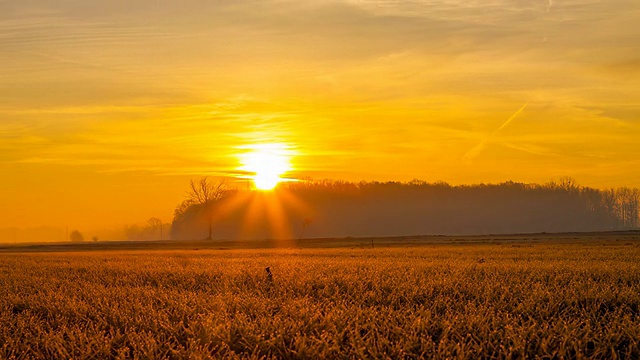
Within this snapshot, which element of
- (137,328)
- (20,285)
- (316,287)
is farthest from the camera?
(20,285)

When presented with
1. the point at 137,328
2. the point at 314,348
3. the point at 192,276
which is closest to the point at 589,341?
the point at 314,348

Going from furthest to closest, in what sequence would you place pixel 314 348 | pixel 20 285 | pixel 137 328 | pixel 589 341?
pixel 20 285 → pixel 137 328 → pixel 589 341 → pixel 314 348

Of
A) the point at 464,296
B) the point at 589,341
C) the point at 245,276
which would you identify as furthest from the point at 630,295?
the point at 245,276

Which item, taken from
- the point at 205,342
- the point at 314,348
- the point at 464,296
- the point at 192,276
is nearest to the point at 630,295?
the point at 464,296

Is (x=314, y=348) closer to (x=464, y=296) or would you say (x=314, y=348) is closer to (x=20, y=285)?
(x=464, y=296)

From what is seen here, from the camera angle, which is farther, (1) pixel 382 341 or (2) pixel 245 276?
Answer: (2) pixel 245 276

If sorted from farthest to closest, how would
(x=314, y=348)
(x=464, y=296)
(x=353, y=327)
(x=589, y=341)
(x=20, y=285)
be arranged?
(x=20, y=285), (x=464, y=296), (x=353, y=327), (x=589, y=341), (x=314, y=348)

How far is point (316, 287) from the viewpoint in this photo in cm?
1559

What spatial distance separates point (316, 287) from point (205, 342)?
7.06 meters

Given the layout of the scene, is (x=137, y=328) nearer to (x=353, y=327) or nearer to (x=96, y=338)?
(x=96, y=338)

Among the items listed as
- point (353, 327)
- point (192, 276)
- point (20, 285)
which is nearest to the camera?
point (353, 327)

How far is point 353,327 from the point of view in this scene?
9422 millimetres

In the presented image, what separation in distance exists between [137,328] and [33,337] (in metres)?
1.51

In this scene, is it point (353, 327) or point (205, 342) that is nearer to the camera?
point (205, 342)
